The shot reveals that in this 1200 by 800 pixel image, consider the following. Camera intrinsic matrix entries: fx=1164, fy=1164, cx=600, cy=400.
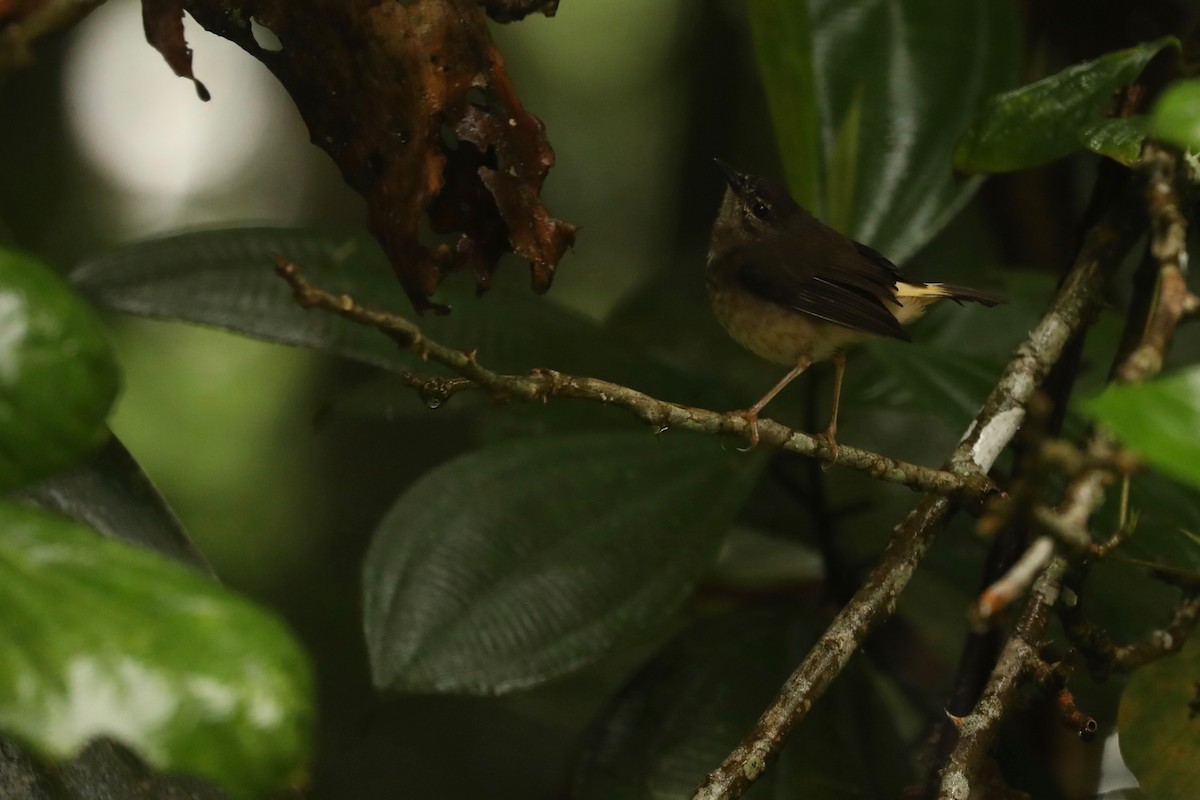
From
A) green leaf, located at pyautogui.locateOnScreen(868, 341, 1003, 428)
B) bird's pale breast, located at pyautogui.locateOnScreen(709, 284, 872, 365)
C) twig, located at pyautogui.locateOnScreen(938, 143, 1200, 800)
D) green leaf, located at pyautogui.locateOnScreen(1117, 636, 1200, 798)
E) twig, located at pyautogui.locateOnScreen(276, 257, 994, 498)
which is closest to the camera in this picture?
twig, located at pyautogui.locateOnScreen(938, 143, 1200, 800)

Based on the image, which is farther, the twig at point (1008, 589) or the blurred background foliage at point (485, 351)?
the blurred background foliage at point (485, 351)

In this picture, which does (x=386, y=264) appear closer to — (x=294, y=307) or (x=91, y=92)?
(x=294, y=307)

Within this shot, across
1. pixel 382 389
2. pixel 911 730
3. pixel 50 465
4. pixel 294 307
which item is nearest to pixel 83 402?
pixel 50 465

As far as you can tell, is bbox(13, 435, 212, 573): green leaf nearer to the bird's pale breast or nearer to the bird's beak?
the bird's pale breast

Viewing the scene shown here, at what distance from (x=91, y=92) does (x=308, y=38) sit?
325 centimetres

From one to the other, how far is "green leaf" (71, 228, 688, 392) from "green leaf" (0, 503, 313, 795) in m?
1.32

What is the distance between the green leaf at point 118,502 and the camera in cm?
142

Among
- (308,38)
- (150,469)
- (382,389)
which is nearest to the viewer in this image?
(308,38)

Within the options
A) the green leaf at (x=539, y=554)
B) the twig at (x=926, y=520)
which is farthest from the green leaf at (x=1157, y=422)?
the green leaf at (x=539, y=554)

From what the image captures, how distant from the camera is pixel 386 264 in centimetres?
224

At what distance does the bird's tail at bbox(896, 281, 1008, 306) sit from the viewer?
2109mm

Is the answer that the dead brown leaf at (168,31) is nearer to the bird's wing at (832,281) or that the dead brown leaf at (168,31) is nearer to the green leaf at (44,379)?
the green leaf at (44,379)

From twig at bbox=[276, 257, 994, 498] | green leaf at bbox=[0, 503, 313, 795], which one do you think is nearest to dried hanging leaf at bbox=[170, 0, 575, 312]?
twig at bbox=[276, 257, 994, 498]

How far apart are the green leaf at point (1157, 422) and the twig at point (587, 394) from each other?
57cm
